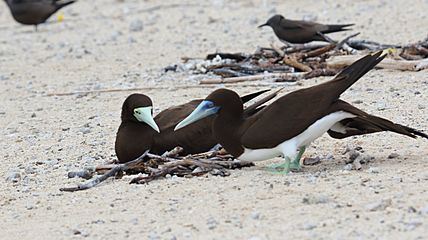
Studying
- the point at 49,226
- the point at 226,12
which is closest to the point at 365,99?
the point at 49,226

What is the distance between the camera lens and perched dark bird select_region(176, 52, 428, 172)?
6.82 meters

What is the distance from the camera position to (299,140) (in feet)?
22.6

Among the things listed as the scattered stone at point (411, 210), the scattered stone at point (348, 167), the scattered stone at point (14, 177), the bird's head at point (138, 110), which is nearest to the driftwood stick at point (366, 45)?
the bird's head at point (138, 110)

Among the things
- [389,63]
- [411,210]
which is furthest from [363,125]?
[389,63]

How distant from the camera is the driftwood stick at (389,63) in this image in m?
10.6

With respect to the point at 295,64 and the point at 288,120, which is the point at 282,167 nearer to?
the point at 288,120

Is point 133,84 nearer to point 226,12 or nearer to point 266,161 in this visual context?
point 266,161

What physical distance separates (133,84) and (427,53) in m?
3.36

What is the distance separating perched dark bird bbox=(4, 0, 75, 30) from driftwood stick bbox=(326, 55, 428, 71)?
889 cm

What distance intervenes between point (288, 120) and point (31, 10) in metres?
12.8

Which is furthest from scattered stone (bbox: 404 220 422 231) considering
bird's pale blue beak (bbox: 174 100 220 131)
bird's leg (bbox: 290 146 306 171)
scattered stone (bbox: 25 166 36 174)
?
scattered stone (bbox: 25 166 36 174)

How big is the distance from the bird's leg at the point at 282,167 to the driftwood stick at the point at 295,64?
4.02 meters

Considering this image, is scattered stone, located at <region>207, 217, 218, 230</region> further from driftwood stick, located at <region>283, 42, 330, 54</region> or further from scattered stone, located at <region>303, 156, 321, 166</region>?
driftwood stick, located at <region>283, 42, 330, 54</region>

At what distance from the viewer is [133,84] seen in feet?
39.2
